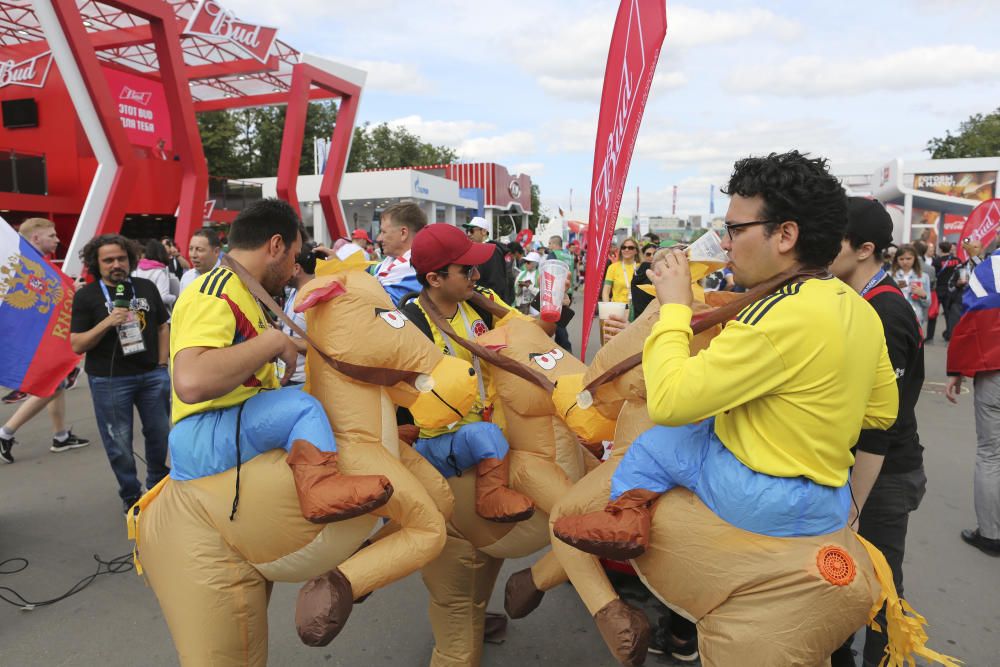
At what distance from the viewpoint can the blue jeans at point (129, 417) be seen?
4.23 metres

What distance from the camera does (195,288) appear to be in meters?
2.00

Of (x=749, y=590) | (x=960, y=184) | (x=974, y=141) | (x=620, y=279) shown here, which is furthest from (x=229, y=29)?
(x=974, y=141)

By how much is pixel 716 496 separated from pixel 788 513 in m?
0.17

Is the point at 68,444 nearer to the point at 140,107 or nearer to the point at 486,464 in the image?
the point at 486,464

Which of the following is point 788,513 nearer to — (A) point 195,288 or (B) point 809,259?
(B) point 809,259

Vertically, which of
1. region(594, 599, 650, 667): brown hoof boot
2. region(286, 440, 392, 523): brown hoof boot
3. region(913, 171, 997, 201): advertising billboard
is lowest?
region(594, 599, 650, 667): brown hoof boot

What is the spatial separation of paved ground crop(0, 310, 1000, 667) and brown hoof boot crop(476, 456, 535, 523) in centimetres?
112

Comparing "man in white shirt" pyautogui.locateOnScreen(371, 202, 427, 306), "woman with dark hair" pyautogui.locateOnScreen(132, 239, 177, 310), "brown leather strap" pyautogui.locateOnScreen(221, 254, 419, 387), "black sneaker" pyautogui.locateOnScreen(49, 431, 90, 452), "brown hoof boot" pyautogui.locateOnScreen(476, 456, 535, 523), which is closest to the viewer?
"brown leather strap" pyautogui.locateOnScreen(221, 254, 419, 387)

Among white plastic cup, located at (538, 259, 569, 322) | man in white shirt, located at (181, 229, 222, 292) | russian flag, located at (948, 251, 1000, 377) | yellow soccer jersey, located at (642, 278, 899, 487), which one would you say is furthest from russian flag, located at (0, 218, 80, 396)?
russian flag, located at (948, 251, 1000, 377)

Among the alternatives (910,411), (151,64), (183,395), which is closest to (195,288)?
(183,395)

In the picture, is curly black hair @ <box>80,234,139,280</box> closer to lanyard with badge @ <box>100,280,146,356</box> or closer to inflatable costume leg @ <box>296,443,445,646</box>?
lanyard with badge @ <box>100,280,146,356</box>

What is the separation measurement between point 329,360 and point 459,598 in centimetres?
120

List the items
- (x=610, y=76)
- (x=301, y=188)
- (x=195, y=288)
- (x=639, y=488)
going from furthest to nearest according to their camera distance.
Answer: (x=301, y=188)
(x=610, y=76)
(x=195, y=288)
(x=639, y=488)

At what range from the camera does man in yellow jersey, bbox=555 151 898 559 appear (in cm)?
146
